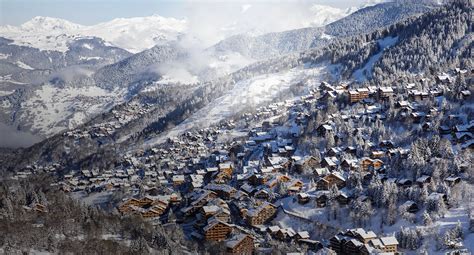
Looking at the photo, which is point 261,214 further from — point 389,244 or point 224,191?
point 389,244

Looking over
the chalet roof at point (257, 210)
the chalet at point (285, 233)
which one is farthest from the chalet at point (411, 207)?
the chalet roof at point (257, 210)

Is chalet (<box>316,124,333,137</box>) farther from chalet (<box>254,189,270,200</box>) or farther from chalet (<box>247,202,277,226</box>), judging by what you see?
chalet (<box>247,202,277,226</box>)

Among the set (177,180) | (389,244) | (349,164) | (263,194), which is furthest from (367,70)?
(389,244)

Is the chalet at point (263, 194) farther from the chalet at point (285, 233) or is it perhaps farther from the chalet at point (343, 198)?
the chalet at point (285, 233)

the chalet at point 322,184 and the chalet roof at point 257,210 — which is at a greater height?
the chalet at point 322,184

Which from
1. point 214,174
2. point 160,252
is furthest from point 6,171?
point 160,252

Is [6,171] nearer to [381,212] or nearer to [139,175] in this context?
[139,175]
